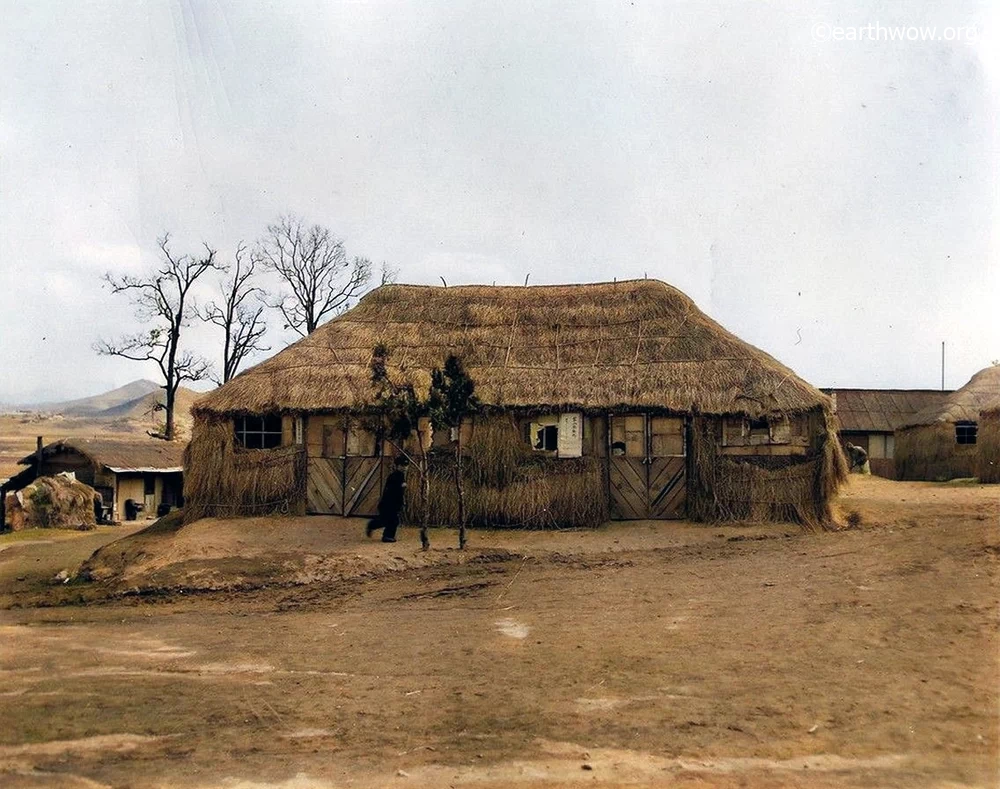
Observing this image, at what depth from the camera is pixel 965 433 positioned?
2870 centimetres

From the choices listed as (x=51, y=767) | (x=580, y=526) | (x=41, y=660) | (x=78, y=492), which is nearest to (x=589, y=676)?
(x=51, y=767)

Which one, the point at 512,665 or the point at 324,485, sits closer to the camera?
the point at 512,665

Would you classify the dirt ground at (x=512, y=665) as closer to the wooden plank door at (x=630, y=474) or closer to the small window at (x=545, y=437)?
the wooden plank door at (x=630, y=474)

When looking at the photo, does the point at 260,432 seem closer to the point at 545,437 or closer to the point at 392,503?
the point at 392,503

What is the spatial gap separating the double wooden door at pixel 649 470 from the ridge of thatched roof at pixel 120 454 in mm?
14079

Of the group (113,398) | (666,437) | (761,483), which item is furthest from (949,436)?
(113,398)

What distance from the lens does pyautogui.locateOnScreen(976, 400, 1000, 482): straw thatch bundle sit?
25.2 metres

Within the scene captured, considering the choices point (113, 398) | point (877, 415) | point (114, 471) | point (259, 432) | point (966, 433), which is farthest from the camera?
point (113, 398)

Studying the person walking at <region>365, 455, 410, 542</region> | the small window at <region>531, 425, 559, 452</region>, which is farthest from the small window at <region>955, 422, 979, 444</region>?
the person walking at <region>365, 455, 410, 542</region>

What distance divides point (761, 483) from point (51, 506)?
19504mm

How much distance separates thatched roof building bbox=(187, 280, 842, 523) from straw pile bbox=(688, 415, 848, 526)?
3 centimetres

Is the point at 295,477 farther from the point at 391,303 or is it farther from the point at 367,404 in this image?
the point at 391,303

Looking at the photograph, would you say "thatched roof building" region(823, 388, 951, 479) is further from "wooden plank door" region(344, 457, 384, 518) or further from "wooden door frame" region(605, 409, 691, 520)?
"wooden plank door" region(344, 457, 384, 518)

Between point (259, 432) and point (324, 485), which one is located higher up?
point (259, 432)
